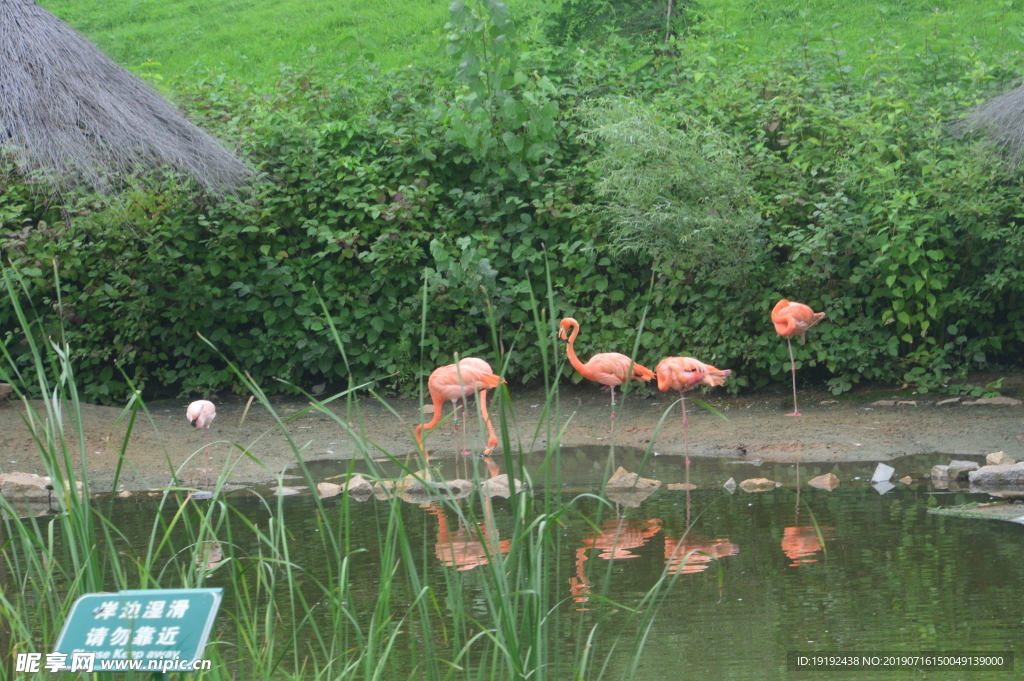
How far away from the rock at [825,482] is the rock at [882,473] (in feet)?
0.56

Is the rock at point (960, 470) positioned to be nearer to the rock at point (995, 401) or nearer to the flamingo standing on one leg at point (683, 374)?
the flamingo standing on one leg at point (683, 374)

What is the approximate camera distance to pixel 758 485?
454 cm

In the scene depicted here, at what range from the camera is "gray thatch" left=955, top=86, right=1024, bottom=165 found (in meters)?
5.91

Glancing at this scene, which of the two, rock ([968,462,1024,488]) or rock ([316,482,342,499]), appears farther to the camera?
rock ([316,482,342,499])

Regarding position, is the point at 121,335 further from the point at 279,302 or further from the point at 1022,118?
the point at 1022,118

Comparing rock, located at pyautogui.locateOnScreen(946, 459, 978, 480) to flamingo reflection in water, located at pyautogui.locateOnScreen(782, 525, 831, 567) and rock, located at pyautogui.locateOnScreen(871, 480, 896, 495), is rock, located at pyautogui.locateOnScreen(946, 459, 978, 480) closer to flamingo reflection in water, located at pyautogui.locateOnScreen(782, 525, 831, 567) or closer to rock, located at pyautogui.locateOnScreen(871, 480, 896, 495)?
rock, located at pyautogui.locateOnScreen(871, 480, 896, 495)

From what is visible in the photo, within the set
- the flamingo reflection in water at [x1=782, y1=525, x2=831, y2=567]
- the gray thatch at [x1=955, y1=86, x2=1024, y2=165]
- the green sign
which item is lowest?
the flamingo reflection in water at [x1=782, y1=525, x2=831, y2=567]

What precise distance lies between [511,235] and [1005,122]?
3390 mm

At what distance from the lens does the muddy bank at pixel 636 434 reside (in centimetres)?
524

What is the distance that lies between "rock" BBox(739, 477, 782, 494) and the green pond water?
0.25 feet

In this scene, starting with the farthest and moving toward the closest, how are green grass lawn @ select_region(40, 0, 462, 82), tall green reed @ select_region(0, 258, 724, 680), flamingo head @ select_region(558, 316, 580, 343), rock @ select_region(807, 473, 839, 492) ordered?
green grass lawn @ select_region(40, 0, 462, 82)
flamingo head @ select_region(558, 316, 580, 343)
rock @ select_region(807, 473, 839, 492)
tall green reed @ select_region(0, 258, 724, 680)

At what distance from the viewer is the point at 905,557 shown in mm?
3357

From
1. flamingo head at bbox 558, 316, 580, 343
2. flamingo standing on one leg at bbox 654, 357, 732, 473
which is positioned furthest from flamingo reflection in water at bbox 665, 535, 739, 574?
flamingo standing on one leg at bbox 654, 357, 732, 473

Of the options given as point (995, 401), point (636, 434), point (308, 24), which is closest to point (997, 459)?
point (995, 401)
